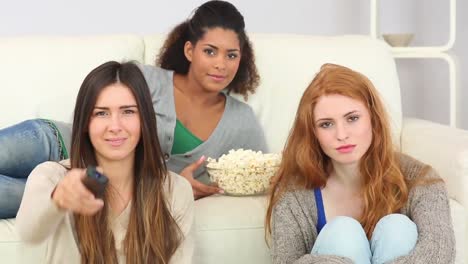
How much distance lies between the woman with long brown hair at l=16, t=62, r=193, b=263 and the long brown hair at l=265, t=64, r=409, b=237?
0.87ft

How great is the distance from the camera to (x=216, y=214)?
5.99ft

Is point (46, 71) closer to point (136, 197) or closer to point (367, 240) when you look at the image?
point (136, 197)

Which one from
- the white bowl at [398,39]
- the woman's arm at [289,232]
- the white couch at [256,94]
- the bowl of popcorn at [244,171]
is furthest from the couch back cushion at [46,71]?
the white bowl at [398,39]

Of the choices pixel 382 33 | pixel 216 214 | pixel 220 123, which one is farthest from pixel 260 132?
pixel 382 33

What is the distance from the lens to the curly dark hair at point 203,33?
2160mm

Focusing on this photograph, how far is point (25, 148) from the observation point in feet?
6.34

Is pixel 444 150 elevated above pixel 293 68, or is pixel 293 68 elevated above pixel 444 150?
pixel 293 68

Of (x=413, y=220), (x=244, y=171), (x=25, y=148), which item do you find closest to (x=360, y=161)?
(x=413, y=220)

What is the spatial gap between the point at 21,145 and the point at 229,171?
520 millimetres

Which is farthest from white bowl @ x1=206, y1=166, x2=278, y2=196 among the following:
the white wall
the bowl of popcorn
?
the white wall

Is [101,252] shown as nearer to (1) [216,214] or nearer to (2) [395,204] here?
(1) [216,214]

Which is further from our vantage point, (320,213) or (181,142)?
(181,142)

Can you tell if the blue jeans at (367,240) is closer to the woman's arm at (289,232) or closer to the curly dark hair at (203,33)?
the woman's arm at (289,232)

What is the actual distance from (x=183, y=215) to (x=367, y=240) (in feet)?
1.29
